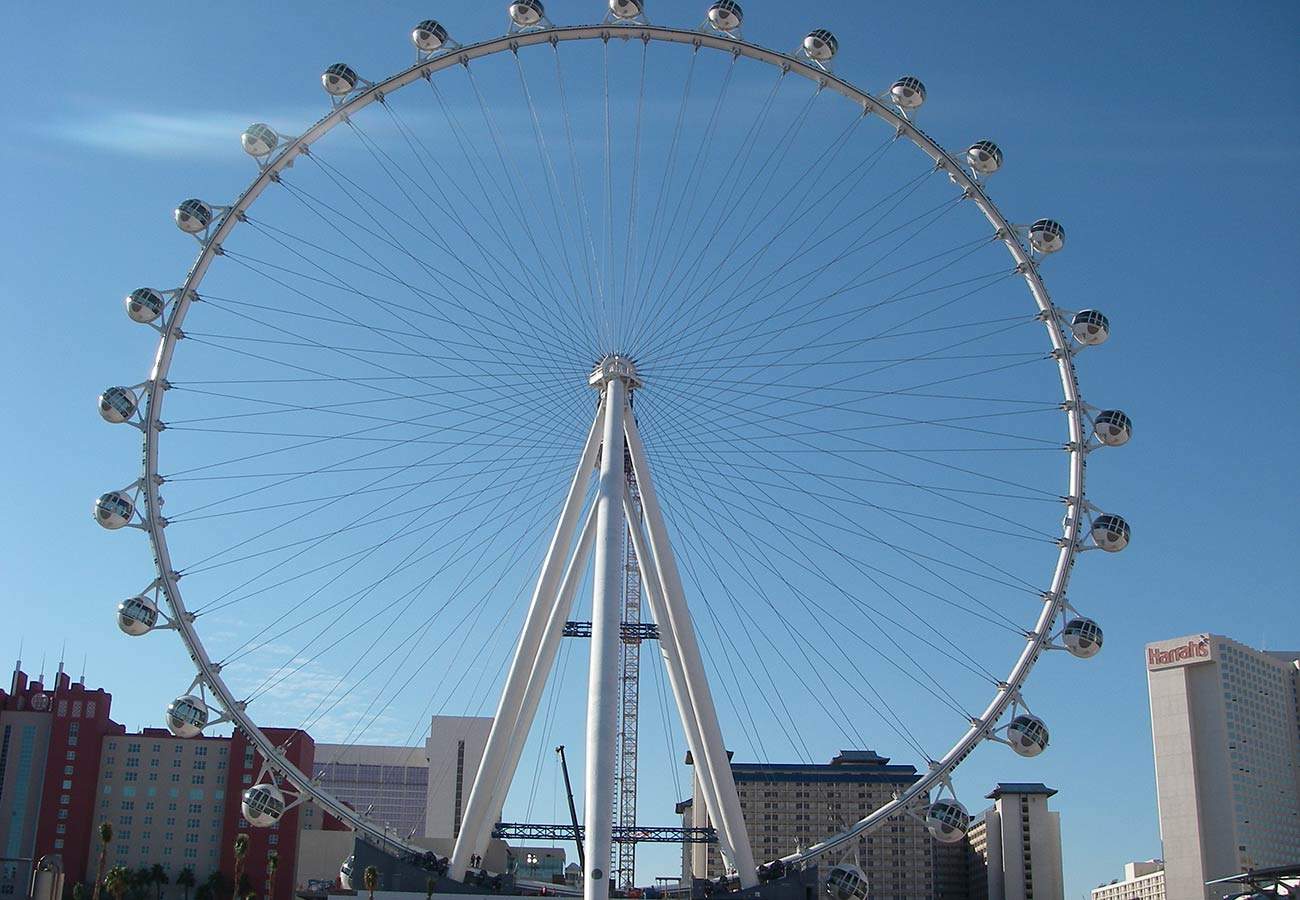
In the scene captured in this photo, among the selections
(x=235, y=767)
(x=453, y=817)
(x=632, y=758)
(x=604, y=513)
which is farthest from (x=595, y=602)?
(x=453, y=817)

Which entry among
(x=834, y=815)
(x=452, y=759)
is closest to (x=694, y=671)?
(x=452, y=759)

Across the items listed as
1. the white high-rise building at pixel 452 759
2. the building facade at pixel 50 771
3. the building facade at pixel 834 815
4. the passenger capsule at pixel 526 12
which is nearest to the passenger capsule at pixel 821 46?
the passenger capsule at pixel 526 12

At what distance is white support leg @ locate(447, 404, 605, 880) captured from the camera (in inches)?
1821

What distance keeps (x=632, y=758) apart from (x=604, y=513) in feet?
200

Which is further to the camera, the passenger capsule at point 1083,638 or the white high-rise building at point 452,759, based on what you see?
the white high-rise building at point 452,759

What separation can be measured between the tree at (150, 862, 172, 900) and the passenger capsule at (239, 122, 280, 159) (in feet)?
221

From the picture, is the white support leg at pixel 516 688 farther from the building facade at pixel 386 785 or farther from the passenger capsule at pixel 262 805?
the building facade at pixel 386 785

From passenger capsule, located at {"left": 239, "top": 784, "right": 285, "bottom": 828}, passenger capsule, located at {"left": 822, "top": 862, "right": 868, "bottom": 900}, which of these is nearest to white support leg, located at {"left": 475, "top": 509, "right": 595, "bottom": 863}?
Answer: passenger capsule, located at {"left": 239, "top": 784, "right": 285, "bottom": 828}

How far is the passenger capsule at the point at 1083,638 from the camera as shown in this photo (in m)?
45.5

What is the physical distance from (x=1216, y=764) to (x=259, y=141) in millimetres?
122339

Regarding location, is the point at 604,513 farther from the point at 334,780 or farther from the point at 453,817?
the point at 334,780

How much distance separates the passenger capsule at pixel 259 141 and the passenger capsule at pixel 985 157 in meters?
21.0

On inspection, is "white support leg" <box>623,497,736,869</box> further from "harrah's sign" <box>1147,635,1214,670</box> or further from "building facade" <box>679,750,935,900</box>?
"harrah's sign" <box>1147,635,1214,670</box>

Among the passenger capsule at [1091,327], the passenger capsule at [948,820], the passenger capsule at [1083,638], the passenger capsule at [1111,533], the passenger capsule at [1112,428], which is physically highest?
the passenger capsule at [1091,327]
